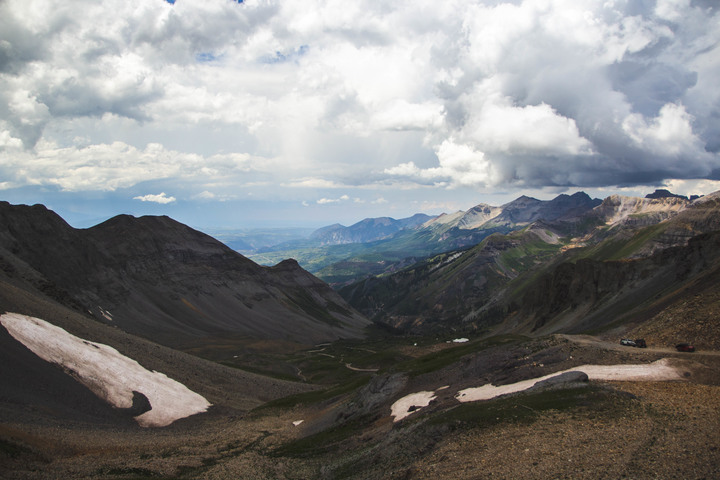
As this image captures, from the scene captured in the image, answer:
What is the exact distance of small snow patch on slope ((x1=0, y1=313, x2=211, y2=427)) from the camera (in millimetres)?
61688

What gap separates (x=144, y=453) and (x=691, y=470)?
4536 centimetres

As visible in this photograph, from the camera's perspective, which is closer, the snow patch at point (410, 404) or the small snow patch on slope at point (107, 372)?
the snow patch at point (410, 404)

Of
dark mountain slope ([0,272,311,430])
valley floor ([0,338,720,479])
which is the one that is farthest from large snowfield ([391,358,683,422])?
dark mountain slope ([0,272,311,430])

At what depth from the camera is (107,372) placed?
6544cm

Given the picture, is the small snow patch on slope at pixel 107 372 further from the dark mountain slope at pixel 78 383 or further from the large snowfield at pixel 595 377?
the large snowfield at pixel 595 377

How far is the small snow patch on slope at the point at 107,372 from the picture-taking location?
61.7 meters

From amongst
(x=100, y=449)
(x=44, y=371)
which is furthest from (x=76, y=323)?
(x=100, y=449)

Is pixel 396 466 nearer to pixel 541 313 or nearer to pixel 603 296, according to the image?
pixel 603 296

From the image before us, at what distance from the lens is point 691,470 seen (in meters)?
20.6

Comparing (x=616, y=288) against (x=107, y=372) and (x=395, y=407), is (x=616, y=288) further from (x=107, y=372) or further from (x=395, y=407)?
(x=107, y=372)

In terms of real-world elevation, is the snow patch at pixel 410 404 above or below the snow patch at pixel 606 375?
below

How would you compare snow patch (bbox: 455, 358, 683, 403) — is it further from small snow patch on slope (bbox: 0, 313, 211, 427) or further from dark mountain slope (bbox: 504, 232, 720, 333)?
small snow patch on slope (bbox: 0, 313, 211, 427)

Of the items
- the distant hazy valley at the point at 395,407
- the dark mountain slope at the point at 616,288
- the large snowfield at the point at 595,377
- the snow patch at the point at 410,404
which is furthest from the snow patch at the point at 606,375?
the dark mountain slope at the point at 616,288

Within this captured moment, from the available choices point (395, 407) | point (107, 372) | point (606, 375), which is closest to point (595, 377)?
point (606, 375)
